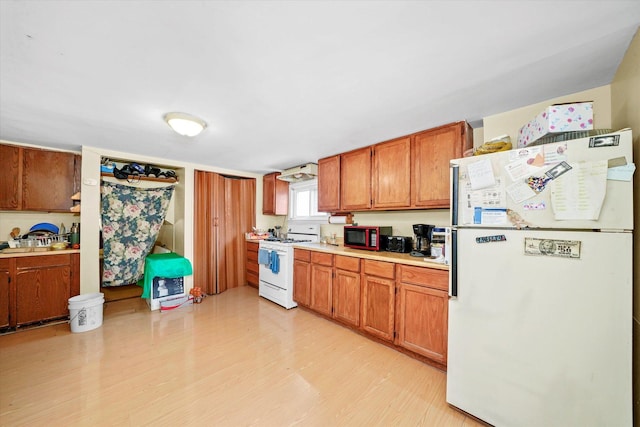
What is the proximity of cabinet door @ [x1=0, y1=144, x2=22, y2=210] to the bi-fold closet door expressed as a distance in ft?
6.26

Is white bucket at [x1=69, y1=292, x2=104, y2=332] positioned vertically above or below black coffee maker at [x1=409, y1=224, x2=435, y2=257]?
below

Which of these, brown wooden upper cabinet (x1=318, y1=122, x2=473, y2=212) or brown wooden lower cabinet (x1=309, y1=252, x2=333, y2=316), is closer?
brown wooden upper cabinet (x1=318, y1=122, x2=473, y2=212)

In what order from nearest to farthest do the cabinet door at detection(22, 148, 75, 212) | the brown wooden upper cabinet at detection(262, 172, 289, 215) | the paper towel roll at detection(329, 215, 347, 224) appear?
the cabinet door at detection(22, 148, 75, 212) < the paper towel roll at detection(329, 215, 347, 224) < the brown wooden upper cabinet at detection(262, 172, 289, 215)

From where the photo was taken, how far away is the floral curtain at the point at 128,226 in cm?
335

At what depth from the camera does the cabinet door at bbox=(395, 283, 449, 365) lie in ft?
6.43

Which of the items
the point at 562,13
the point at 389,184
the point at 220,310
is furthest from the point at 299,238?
the point at 562,13

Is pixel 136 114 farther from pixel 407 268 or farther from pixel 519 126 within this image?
→ pixel 519 126

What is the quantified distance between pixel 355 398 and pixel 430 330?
0.85 metres

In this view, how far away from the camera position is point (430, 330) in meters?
2.03

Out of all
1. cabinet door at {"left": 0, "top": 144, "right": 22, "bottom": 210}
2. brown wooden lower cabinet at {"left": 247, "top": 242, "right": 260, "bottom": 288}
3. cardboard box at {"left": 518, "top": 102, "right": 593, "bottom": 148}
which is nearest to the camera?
cardboard box at {"left": 518, "top": 102, "right": 593, "bottom": 148}

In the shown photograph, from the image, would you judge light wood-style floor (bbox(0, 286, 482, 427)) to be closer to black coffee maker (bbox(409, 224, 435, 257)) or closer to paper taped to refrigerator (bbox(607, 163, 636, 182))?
black coffee maker (bbox(409, 224, 435, 257))

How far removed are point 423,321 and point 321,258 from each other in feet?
4.43

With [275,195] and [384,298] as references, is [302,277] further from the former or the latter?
[275,195]

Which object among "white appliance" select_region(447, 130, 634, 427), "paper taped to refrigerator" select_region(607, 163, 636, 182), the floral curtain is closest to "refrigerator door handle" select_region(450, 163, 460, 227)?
"white appliance" select_region(447, 130, 634, 427)
